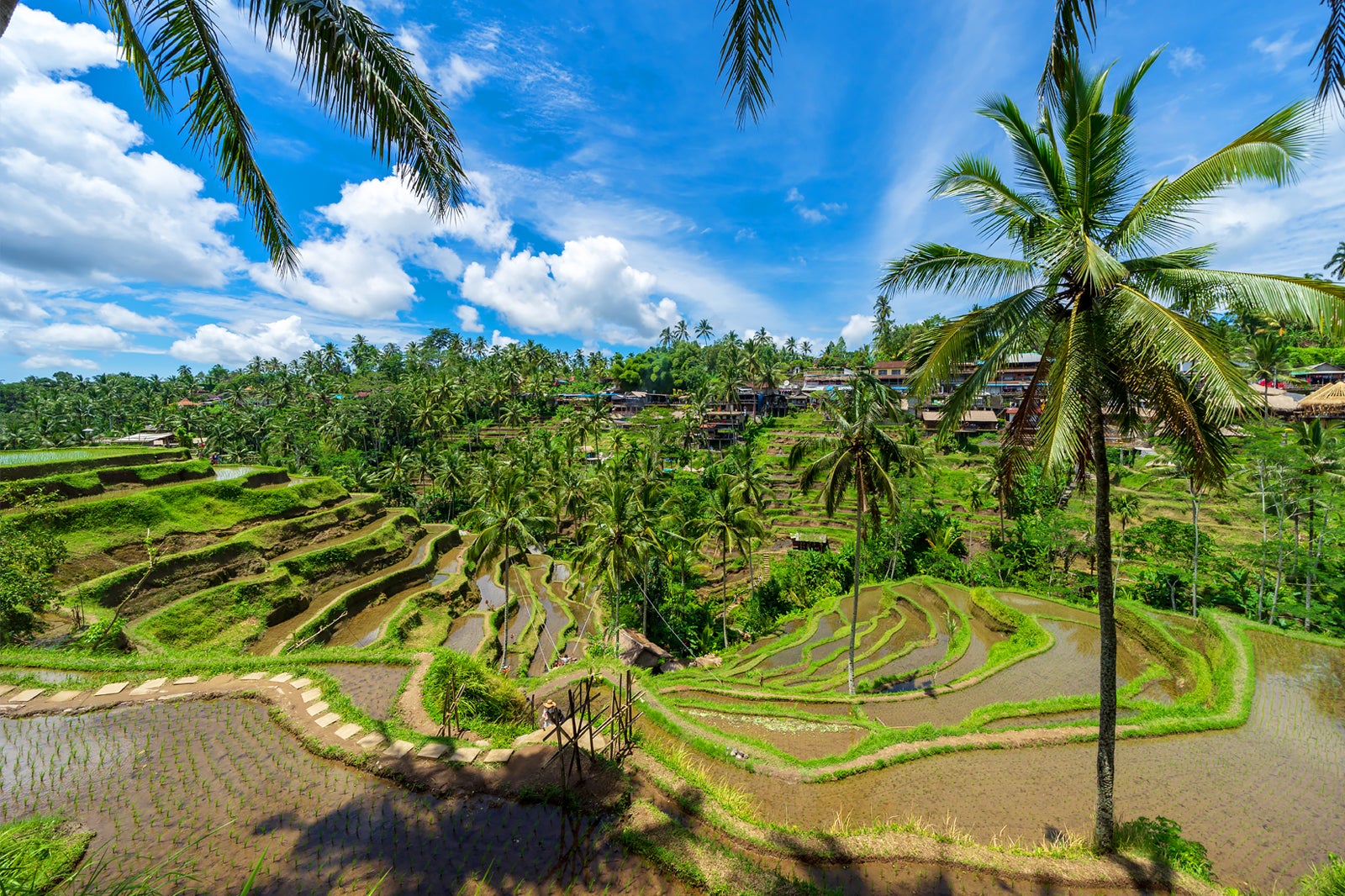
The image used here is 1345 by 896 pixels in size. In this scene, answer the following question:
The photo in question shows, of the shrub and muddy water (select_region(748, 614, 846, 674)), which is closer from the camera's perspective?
the shrub

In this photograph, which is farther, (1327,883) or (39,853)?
(1327,883)

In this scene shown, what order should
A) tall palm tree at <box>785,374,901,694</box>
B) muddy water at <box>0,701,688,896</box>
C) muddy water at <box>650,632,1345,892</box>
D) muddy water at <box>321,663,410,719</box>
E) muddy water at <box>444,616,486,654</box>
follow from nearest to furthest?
muddy water at <box>0,701,688,896</box> → muddy water at <box>650,632,1345,892</box> → muddy water at <box>321,663,410,719</box> → tall palm tree at <box>785,374,901,694</box> → muddy water at <box>444,616,486,654</box>

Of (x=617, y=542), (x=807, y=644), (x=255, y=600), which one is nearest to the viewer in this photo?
(x=617, y=542)

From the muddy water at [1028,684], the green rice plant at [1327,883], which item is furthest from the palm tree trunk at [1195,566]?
the green rice plant at [1327,883]

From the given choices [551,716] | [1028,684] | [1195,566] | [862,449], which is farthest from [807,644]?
[1195,566]

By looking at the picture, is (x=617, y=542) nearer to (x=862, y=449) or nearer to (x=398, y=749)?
(x=862, y=449)

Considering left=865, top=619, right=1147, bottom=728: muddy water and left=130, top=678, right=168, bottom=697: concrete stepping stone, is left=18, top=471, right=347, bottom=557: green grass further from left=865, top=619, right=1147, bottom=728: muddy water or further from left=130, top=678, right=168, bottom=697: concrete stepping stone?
left=865, top=619, right=1147, bottom=728: muddy water

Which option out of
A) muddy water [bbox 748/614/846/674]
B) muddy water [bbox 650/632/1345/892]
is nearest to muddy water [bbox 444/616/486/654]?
muddy water [bbox 748/614/846/674]
